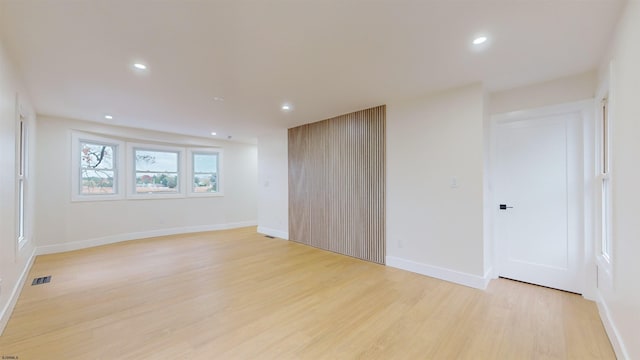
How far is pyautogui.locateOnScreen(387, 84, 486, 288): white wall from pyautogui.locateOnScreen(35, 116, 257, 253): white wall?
4.73 meters

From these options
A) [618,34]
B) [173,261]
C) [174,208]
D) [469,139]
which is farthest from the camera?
[174,208]

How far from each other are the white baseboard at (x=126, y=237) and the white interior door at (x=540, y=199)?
605cm

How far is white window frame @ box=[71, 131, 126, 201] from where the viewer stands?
16.0ft

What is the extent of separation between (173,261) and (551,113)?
5.42m

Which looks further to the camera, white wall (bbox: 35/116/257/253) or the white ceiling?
white wall (bbox: 35/116/257/253)

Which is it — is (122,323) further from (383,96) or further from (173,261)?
(383,96)

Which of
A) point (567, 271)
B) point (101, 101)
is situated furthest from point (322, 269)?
point (101, 101)

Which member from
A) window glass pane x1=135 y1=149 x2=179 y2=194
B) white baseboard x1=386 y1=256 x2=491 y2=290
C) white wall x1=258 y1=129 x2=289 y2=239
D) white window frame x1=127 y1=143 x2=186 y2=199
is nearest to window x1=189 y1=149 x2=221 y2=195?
white window frame x1=127 y1=143 x2=186 y2=199

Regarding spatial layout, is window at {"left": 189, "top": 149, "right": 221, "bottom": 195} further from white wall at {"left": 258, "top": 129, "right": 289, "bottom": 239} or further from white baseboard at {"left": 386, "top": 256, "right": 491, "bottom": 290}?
white baseboard at {"left": 386, "top": 256, "right": 491, "bottom": 290}

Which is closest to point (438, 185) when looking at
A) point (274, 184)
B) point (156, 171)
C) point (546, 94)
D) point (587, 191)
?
point (587, 191)

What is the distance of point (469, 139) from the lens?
313 centimetres

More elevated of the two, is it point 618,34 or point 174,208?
point 618,34

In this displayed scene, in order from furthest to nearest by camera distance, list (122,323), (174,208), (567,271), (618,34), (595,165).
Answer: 1. (174,208)
2. (567,271)
3. (595,165)
4. (122,323)
5. (618,34)

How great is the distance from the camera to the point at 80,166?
501 centimetres
